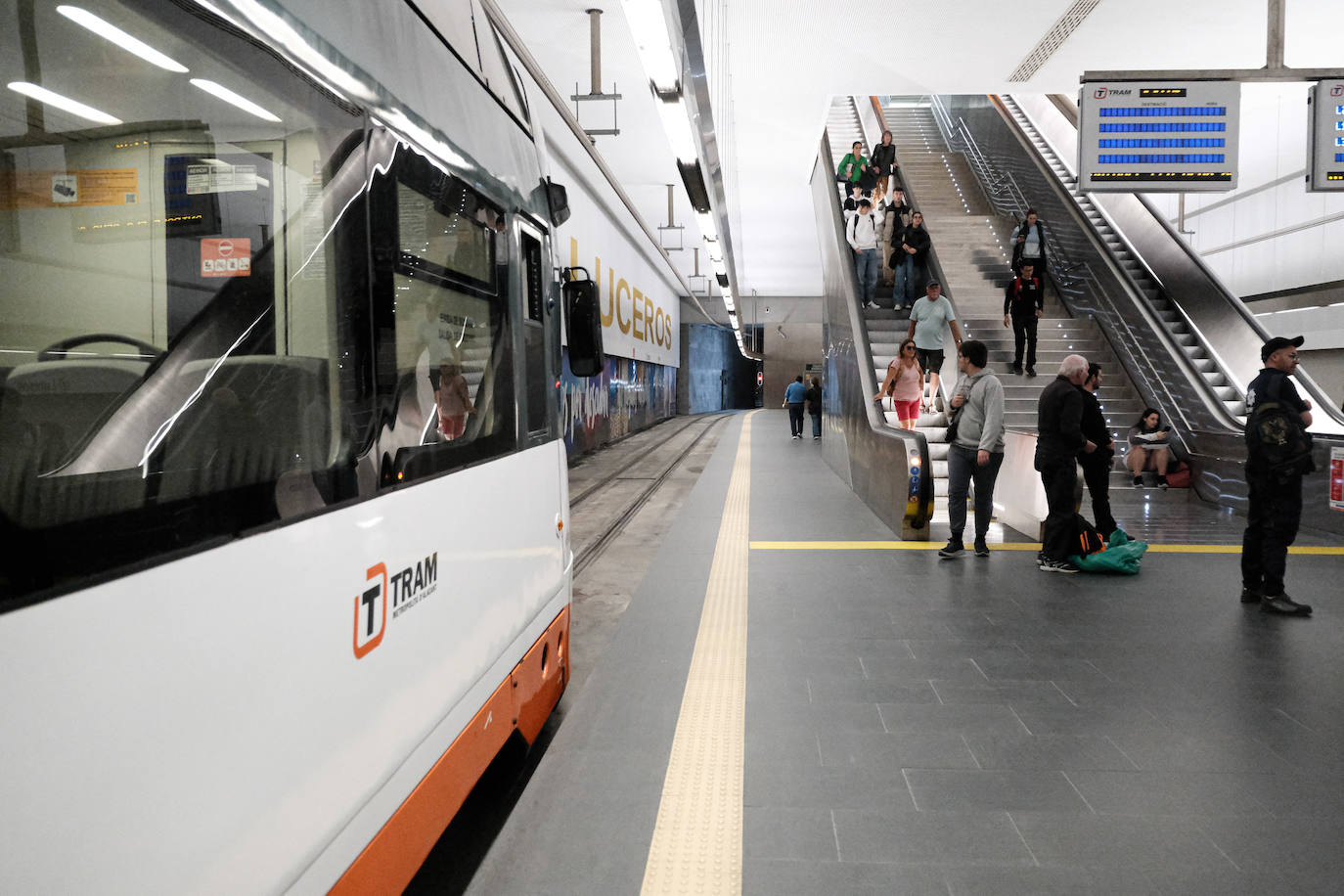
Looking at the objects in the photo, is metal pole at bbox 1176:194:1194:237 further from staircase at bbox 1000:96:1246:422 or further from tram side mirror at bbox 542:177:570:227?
tram side mirror at bbox 542:177:570:227

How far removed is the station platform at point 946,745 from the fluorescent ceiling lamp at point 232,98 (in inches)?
80.5

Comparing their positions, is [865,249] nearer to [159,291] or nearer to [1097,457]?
[1097,457]

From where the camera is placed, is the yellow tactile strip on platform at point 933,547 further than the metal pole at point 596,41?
No

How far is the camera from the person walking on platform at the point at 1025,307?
35.9ft

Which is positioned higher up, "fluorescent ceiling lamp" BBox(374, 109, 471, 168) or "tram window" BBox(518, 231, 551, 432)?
"fluorescent ceiling lamp" BBox(374, 109, 471, 168)

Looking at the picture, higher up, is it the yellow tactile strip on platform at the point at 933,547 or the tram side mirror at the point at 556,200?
the tram side mirror at the point at 556,200

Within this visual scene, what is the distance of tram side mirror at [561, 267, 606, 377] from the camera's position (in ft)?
12.1

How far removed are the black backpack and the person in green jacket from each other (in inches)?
374

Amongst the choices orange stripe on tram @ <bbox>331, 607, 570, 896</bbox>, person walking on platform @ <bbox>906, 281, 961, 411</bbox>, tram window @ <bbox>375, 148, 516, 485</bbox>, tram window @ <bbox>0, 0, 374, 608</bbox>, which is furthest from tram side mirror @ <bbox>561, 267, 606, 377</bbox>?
person walking on platform @ <bbox>906, 281, 961, 411</bbox>

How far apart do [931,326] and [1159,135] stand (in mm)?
2893

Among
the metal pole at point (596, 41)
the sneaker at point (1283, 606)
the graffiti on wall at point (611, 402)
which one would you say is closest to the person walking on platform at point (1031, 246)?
the metal pole at point (596, 41)

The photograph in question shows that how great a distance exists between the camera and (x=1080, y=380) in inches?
245

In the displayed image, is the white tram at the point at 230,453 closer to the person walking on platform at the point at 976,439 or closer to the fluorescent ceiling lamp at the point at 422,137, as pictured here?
the fluorescent ceiling lamp at the point at 422,137

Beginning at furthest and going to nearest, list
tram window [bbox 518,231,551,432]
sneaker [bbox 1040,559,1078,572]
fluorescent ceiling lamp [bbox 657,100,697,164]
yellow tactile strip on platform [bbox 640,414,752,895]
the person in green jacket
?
the person in green jacket < fluorescent ceiling lamp [bbox 657,100,697,164] < sneaker [bbox 1040,559,1078,572] < tram window [bbox 518,231,551,432] < yellow tactile strip on platform [bbox 640,414,752,895]
